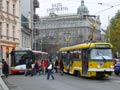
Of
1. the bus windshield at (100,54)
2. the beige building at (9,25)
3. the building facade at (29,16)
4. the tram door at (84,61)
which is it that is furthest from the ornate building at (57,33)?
the bus windshield at (100,54)

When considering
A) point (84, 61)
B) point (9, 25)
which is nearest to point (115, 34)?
point (9, 25)

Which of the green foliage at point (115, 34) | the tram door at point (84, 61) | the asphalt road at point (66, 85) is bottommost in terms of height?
the asphalt road at point (66, 85)

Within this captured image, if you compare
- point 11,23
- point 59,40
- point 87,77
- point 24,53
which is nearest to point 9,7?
point 11,23

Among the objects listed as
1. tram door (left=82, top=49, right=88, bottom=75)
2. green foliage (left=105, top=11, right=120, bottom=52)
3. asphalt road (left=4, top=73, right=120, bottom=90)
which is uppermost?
green foliage (left=105, top=11, right=120, bottom=52)

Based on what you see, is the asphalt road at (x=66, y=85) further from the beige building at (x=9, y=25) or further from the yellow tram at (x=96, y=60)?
the beige building at (x=9, y=25)

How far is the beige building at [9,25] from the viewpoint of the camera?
58.8m

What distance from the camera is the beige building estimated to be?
193 feet

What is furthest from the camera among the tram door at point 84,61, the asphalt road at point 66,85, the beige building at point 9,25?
the beige building at point 9,25

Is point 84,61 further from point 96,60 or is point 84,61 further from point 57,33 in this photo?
point 57,33

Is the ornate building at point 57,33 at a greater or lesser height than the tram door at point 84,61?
greater

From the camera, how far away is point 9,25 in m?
62.2

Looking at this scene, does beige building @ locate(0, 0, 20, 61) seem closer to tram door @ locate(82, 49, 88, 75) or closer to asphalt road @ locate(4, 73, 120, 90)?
tram door @ locate(82, 49, 88, 75)

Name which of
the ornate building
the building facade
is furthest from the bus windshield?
the ornate building

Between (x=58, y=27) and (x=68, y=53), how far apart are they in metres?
86.2
